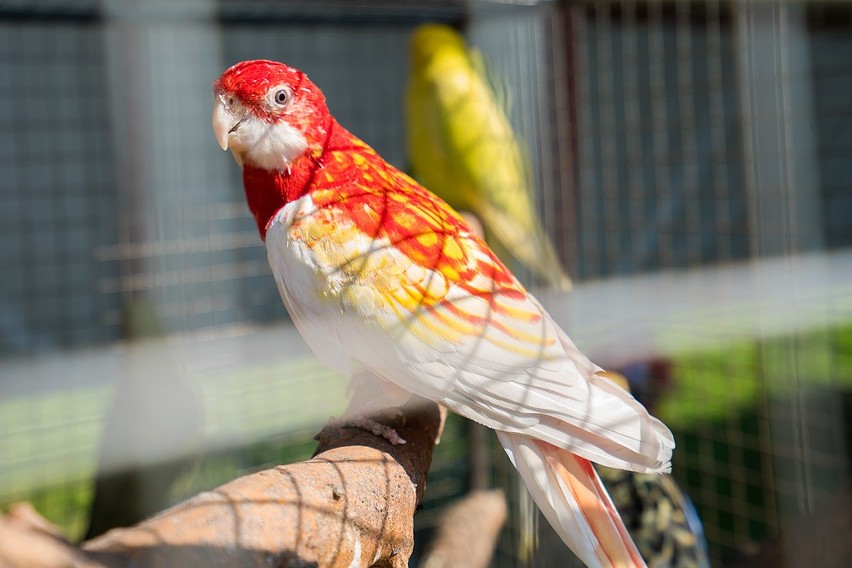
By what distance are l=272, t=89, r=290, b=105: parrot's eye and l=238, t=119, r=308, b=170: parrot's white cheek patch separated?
0.05 ft

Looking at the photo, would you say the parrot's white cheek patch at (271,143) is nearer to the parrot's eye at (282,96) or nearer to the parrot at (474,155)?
the parrot's eye at (282,96)

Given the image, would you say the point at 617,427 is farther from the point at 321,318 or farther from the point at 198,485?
the point at 198,485

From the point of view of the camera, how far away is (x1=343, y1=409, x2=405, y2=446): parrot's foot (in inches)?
22.6

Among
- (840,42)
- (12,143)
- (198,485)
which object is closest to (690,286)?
(840,42)

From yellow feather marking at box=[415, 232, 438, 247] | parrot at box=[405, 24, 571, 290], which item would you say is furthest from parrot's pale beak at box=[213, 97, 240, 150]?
parrot at box=[405, 24, 571, 290]

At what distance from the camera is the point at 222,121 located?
57cm

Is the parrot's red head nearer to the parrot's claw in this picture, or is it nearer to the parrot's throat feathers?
the parrot's throat feathers

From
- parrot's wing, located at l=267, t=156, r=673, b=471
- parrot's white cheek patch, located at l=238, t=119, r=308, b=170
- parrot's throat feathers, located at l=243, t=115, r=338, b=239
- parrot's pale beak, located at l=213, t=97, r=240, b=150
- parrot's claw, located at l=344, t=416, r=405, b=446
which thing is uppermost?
parrot's pale beak, located at l=213, t=97, r=240, b=150

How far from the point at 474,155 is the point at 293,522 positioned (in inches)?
37.4

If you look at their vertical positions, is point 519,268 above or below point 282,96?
below

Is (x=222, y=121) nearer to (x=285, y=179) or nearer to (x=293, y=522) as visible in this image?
(x=285, y=179)

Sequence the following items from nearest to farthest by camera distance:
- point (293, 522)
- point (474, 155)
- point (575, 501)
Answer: point (293, 522) → point (575, 501) → point (474, 155)

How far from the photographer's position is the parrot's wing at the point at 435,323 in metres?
0.55

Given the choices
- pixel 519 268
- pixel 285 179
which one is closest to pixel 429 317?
pixel 285 179
